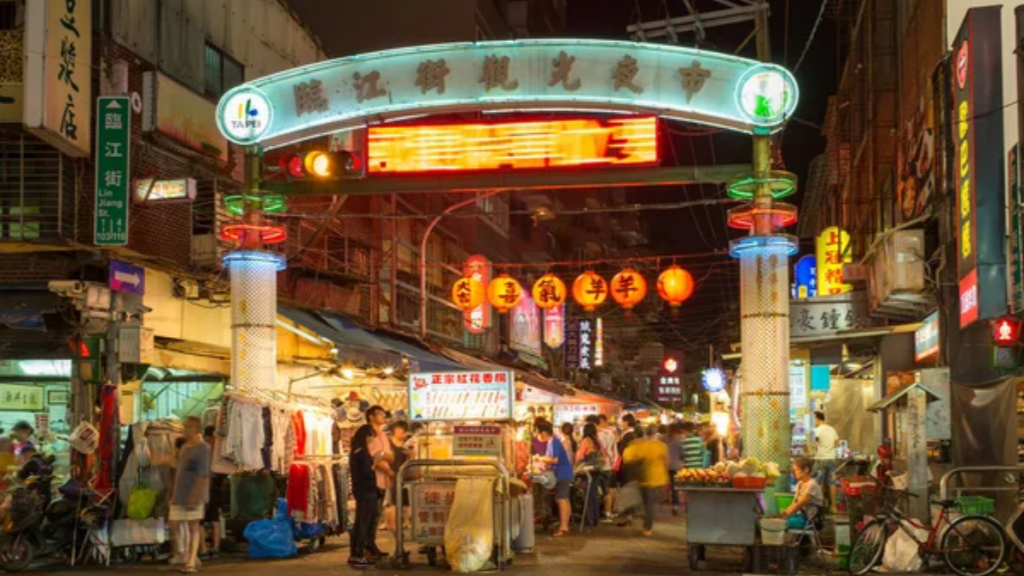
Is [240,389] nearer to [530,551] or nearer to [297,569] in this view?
[297,569]

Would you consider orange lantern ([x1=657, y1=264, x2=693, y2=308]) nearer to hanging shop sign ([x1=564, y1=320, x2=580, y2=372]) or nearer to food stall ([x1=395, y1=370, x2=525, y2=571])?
food stall ([x1=395, y1=370, x2=525, y2=571])

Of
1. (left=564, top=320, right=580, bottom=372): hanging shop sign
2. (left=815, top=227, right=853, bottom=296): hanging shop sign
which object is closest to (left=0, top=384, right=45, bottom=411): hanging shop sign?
(left=815, top=227, right=853, bottom=296): hanging shop sign

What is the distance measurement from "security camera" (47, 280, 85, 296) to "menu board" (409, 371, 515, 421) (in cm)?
502

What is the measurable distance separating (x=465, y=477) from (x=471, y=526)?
700mm

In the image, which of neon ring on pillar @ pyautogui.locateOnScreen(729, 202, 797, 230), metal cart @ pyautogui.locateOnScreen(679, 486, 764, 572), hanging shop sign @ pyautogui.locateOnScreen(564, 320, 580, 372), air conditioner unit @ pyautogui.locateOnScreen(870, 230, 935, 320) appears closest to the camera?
metal cart @ pyautogui.locateOnScreen(679, 486, 764, 572)

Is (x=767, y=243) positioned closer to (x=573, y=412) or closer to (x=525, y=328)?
(x=573, y=412)

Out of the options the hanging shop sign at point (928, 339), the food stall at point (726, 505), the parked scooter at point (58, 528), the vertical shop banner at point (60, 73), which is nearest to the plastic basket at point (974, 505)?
the food stall at point (726, 505)

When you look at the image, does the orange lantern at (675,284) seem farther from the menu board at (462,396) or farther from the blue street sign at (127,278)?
the blue street sign at (127,278)

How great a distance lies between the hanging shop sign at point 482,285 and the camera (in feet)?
103

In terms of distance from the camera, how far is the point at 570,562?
51.7 feet

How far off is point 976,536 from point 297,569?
827 cm

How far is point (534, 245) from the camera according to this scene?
4850 cm

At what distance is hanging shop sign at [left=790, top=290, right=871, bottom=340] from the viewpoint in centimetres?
2381

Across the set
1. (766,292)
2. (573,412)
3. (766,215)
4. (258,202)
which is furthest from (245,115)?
(573,412)
